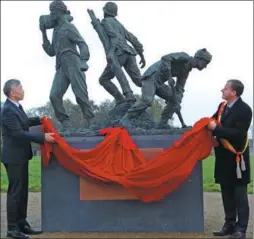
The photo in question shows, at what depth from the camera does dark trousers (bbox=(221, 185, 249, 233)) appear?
569 cm

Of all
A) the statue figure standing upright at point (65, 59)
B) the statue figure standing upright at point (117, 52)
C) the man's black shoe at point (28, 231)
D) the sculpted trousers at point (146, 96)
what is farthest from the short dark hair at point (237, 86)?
the man's black shoe at point (28, 231)

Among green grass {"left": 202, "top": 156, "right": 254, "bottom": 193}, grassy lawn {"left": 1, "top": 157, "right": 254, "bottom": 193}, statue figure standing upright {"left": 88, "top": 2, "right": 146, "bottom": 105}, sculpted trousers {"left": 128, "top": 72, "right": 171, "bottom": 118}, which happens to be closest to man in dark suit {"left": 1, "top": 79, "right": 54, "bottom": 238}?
sculpted trousers {"left": 128, "top": 72, "right": 171, "bottom": 118}

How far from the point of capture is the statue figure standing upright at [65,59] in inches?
280

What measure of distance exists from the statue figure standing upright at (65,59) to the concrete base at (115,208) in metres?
0.85

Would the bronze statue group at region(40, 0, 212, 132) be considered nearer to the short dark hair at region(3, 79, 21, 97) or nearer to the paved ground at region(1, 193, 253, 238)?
the short dark hair at region(3, 79, 21, 97)

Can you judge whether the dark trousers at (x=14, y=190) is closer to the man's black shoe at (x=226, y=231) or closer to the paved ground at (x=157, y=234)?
the paved ground at (x=157, y=234)

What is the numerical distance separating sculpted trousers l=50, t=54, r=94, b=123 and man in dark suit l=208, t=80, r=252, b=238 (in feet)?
7.21

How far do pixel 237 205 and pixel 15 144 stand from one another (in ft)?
8.95

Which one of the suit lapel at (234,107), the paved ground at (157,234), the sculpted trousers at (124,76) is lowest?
the paved ground at (157,234)

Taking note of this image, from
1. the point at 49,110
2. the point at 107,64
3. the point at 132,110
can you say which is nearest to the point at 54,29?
the point at 107,64

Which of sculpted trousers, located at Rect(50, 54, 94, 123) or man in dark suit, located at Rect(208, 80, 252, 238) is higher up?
sculpted trousers, located at Rect(50, 54, 94, 123)

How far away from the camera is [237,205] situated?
573 cm

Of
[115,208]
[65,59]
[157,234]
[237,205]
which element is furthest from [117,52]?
[237,205]

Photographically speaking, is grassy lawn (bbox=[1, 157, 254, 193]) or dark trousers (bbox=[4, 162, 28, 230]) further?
grassy lawn (bbox=[1, 157, 254, 193])
